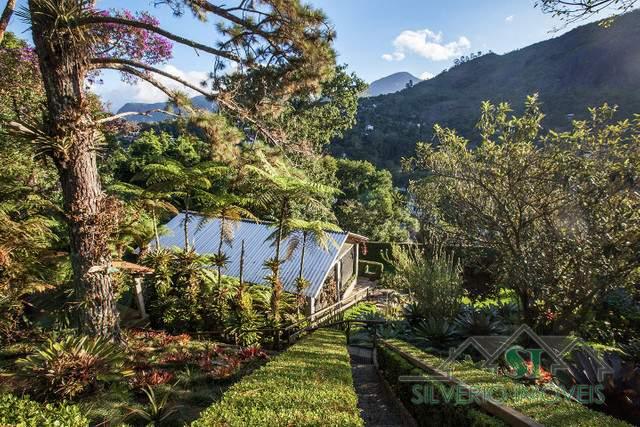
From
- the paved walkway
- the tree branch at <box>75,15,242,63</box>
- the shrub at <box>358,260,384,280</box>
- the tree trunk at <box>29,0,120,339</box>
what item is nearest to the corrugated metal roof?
the paved walkway

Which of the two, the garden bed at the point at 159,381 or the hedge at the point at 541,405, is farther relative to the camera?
the garden bed at the point at 159,381

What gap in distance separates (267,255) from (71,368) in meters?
9.47

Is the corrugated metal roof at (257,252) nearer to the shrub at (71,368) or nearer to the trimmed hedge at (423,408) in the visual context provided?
the trimmed hedge at (423,408)

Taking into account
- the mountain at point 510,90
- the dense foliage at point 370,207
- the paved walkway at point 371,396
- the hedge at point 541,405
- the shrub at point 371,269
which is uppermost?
the mountain at point 510,90

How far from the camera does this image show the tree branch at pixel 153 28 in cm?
396

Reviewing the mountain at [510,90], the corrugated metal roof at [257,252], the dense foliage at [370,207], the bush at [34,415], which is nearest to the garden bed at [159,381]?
the bush at [34,415]

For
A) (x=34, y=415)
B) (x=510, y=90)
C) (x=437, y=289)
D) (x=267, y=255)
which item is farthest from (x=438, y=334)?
(x=510, y=90)

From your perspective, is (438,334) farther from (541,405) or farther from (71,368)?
(71,368)

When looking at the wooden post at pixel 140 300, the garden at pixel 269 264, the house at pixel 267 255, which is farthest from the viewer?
the house at pixel 267 255

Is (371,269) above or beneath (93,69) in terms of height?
beneath

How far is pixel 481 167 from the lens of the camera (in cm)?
745

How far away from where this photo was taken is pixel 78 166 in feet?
15.0

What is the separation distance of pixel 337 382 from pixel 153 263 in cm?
642

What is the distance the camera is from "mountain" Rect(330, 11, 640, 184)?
181 feet
